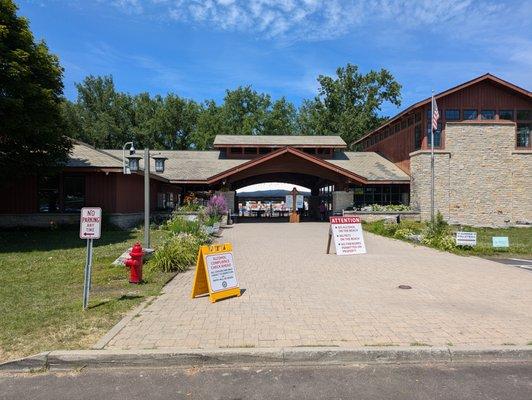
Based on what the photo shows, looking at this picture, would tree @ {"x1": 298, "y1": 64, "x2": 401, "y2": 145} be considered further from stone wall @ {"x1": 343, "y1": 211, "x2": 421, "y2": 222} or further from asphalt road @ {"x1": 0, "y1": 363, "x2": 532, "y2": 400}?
asphalt road @ {"x1": 0, "y1": 363, "x2": 532, "y2": 400}

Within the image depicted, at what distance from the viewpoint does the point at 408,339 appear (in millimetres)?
5484

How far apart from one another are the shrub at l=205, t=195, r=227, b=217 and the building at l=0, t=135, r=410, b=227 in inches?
143

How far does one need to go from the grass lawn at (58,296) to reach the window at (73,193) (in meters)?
6.94

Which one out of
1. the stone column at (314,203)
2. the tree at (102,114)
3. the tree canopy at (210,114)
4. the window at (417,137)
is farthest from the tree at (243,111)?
the window at (417,137)

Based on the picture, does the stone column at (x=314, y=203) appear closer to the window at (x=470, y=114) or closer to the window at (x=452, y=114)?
the window at (x=452, y=114)

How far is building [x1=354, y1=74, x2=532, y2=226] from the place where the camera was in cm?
2722

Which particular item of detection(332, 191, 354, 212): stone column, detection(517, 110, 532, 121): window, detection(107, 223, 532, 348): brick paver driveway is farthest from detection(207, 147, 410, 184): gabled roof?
detection(107, 223, 532, 348): brick paver driveway

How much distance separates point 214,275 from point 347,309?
2297 mm

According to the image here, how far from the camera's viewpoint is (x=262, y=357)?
5.00 m

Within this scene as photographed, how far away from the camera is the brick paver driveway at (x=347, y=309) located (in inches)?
218

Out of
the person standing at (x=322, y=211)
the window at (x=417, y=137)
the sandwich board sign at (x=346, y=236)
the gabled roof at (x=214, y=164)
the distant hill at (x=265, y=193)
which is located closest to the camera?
the sandwich board sign at (x=346, y=236)

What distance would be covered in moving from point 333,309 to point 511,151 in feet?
82.4

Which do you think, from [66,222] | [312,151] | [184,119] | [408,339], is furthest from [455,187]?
[184,119]

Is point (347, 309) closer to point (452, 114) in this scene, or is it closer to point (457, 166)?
point (457, 166)
